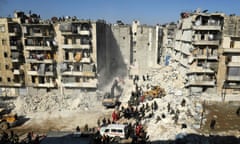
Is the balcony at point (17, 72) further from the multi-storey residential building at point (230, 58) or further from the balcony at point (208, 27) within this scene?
the multi-storey residential building at point (230, 58)

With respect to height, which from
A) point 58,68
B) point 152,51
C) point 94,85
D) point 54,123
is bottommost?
point 54,123

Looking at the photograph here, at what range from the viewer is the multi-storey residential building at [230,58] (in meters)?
36.5

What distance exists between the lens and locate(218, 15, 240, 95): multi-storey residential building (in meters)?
36.5

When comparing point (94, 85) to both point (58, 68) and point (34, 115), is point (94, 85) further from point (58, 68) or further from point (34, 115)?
point (34, 115)

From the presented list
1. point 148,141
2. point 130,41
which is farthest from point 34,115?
point 130,41

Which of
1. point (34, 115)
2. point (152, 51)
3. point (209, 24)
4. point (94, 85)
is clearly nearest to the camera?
point (209, 24)

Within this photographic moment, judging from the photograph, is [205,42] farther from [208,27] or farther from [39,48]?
[39,48]

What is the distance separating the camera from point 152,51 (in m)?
62.0

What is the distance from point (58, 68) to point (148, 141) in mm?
28337

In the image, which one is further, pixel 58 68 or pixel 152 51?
pixel 152 51

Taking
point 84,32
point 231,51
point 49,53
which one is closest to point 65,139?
point 84,32

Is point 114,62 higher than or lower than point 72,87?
higher

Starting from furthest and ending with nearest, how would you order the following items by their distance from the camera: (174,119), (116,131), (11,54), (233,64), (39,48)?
(11,54) < (39,48) < (233,64) < (174,119) < (116,131)

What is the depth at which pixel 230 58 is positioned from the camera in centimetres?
3772
